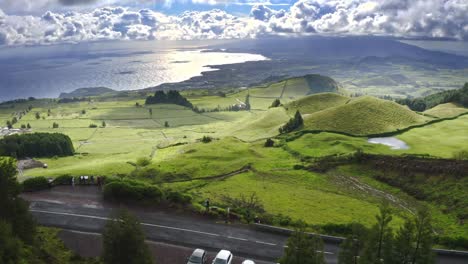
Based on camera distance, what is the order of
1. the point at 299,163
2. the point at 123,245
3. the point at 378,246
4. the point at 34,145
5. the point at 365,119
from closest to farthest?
the point at 123,245, the point at 378,246, the point at 299,163, the point at 365,119, the point at 34,145

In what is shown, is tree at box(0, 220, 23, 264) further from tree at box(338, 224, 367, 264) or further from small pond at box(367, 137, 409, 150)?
small pond at box(367, 137, 409, 150)

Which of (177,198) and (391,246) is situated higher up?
(391,246)

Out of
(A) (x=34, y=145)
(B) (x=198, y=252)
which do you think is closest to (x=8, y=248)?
(B) (x=198, y=252)

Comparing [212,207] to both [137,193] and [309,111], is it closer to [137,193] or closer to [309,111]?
[137,193]

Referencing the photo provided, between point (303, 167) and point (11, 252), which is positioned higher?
point (11, 252)

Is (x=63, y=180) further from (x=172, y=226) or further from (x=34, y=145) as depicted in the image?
(x=34, y=145)

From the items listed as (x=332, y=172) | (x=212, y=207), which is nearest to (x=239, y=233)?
(x=212, y=207)

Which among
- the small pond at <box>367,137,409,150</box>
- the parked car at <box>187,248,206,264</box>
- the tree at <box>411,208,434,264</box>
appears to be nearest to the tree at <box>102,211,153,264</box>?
the parked car at <box>187,248,206,264</box>
